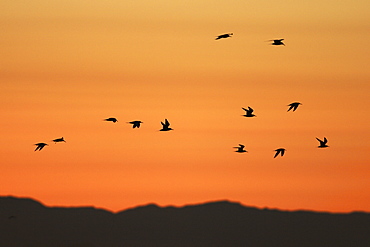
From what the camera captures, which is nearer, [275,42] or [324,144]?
[275,42]

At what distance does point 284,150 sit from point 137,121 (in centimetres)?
1646

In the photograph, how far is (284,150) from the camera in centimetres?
14600

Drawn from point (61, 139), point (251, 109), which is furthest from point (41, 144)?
point (251, 109)

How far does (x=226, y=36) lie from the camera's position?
132500mm

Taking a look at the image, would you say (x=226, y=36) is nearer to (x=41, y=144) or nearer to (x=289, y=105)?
(x=289, y=105)

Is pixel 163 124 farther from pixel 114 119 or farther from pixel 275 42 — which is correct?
pixel 275 42

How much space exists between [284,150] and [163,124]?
546 inches

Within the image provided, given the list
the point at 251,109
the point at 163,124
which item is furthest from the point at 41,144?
the point at 251,109

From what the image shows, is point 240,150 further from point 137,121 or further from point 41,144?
point 41,144

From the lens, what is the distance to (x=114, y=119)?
460 feet

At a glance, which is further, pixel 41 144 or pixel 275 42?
pixel 41 144

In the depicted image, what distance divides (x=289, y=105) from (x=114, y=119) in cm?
1846

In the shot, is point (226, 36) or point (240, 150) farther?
point (240, 150)

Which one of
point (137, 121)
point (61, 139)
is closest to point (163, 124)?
point (137, 121)
